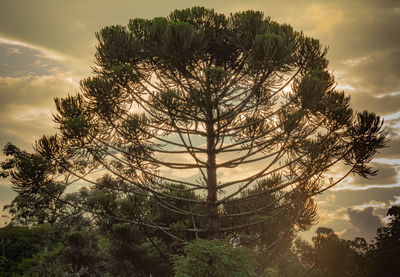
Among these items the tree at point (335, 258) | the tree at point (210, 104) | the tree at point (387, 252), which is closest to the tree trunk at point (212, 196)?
the tree at point (210, 104)

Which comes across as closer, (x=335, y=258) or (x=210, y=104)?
(x=210, y=104)

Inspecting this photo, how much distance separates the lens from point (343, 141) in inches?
429

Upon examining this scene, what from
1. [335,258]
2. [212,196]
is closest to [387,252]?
[335,258]

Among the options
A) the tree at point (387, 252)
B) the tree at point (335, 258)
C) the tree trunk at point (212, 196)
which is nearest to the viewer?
the tree trunk at point (212, 196)

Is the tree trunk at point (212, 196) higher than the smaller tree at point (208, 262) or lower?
higher

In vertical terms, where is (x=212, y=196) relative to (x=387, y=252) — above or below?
above

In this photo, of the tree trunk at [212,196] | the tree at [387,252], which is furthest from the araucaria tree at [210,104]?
the tree at [387,252]

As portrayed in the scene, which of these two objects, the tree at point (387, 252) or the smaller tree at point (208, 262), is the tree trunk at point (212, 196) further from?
the tree at point (387, 252)

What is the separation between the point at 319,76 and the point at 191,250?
5.57 m

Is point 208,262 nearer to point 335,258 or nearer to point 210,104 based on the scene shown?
point 210,104

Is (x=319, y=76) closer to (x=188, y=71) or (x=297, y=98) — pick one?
(x=297, y=98)

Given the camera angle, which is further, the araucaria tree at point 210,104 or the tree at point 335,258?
the tree at point 335,258

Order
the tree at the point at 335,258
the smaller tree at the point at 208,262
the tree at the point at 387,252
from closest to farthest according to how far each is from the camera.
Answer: the smaller tree at the point at 208,262 < the tree at the point at 387,252 < the tree at the point at 335,258

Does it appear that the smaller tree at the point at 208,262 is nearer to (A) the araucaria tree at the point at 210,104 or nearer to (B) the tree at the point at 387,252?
(A) the araucaria tree at the point at 210,104
